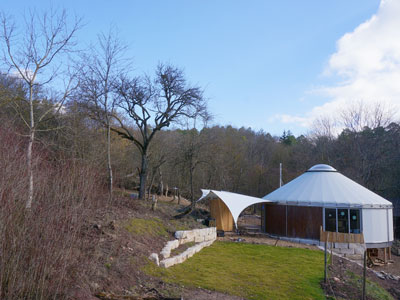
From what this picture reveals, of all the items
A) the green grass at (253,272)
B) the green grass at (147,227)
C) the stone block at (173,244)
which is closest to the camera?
the green grass at (253,272)

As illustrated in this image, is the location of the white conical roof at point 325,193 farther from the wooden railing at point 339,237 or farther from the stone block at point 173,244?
the stone block at point 173,244

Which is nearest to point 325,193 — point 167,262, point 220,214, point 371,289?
point 220,214

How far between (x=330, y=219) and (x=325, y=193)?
3.93 ft

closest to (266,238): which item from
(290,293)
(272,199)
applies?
(272,199)

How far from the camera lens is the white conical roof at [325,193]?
14828 millimetres

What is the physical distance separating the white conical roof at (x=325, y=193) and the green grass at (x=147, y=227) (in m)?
7.69

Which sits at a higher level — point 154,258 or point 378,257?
point 154,258

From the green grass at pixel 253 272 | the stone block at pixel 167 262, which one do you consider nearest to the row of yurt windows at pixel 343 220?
the green grass at pixel 253 272

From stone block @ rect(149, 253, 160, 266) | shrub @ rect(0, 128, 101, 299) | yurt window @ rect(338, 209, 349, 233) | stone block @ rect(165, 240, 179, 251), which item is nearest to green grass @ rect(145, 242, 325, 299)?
stone block @ rect(149, 253, 160, 266)

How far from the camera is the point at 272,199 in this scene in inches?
649

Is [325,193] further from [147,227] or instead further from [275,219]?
[147,227]

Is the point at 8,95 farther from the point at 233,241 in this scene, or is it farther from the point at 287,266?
the point at 233,241

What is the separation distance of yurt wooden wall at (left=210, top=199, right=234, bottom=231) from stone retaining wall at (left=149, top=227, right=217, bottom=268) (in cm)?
273

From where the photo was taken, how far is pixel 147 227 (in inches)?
366
